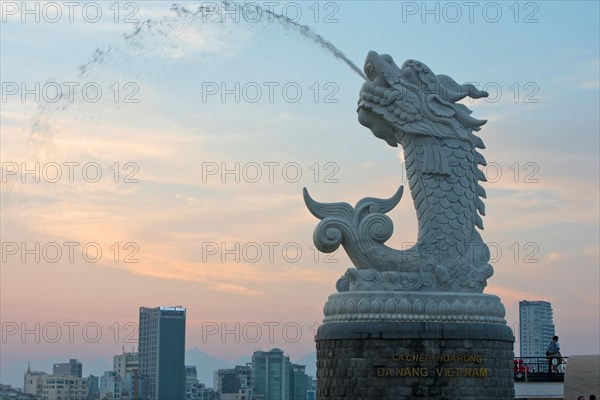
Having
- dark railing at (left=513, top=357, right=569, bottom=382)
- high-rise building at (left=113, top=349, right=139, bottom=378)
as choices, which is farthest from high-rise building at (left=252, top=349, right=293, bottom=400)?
dark railing at (left=513, top=357, right=569, bottom=382)

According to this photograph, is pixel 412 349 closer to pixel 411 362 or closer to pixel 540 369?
pixel 411 362

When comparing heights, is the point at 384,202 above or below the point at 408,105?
below

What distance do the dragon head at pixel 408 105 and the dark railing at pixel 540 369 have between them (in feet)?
36.0

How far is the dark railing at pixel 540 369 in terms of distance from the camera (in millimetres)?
35656

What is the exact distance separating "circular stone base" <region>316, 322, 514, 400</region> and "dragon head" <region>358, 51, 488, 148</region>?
15.2ft

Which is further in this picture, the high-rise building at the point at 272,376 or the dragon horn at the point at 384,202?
the high-rise building at the point at 272,376

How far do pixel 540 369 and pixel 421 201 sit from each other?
12.1 m

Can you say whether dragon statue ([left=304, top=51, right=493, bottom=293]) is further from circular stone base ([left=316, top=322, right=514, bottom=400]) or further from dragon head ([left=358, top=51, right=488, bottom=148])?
circular stone base ([left=316, top=322, right=514, bottom=400])

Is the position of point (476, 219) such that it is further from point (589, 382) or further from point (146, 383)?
point (146, 383)

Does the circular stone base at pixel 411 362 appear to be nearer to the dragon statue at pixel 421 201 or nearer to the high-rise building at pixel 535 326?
the dragon statue at pixel 421 201

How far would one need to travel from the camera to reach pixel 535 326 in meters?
51.1

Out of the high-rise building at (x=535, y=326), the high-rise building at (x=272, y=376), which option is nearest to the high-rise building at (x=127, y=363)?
the high-rise building at (x=272, y=376)

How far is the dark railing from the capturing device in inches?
1404

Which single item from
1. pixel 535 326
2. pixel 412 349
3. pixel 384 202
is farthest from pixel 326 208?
pixel 535 326
